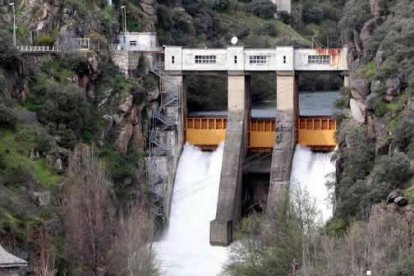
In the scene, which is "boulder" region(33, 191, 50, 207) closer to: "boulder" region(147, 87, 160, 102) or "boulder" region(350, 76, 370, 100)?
"boulder" region(147, 87, 160, 102)

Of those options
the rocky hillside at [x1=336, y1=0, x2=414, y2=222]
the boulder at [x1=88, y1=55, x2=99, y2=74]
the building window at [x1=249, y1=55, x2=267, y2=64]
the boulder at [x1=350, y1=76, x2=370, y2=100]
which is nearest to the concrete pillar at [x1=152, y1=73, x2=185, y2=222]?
the building window at [x1=249, y1=55, x2=267, y2=64]

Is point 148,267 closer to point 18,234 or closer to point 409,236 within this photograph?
point 18,234

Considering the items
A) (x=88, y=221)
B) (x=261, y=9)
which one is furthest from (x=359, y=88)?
(x=261, y=9)

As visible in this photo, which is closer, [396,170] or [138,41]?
[396,170]

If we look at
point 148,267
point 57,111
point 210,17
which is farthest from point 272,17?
point 148,267

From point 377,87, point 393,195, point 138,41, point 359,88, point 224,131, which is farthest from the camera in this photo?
point 138,41

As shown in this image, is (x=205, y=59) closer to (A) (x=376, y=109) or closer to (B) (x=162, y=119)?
(B) (x=162, y=119)
